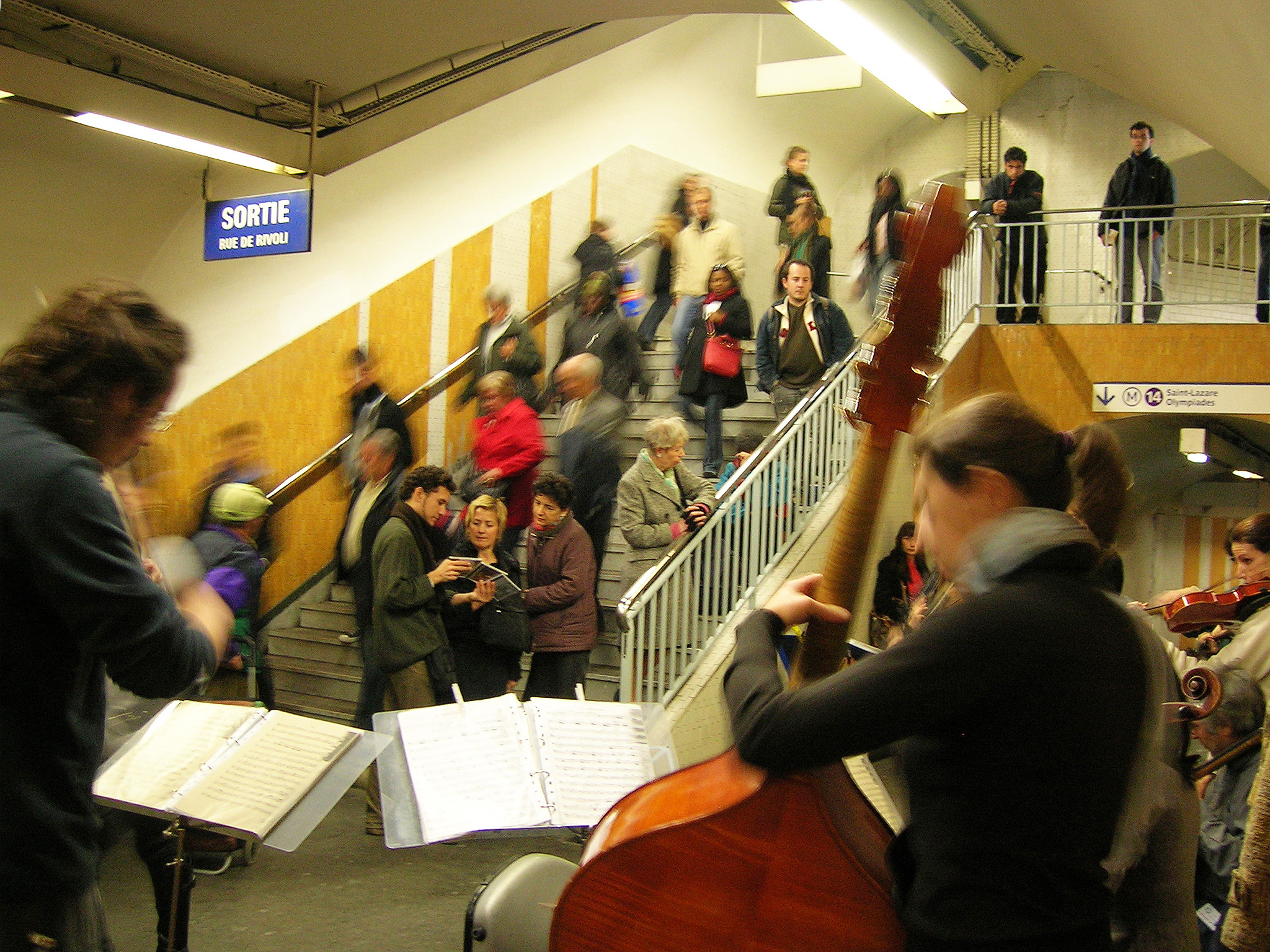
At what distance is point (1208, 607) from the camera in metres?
3.08

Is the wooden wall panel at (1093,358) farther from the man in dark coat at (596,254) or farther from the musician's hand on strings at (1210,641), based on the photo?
the musician's hand on strings at (1210,641)

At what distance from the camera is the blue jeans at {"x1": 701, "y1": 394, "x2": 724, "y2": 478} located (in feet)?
23.9

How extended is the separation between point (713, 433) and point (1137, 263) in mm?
4578

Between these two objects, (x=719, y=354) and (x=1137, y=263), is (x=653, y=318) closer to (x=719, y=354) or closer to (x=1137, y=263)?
(x=719, y=354)

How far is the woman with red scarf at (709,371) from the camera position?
724 cm

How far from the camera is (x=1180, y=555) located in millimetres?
13438

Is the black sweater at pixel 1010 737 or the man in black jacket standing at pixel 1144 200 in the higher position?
the man in black jacket standing at pixel 1144 200

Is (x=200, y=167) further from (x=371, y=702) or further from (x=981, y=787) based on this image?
(x=981, y=787)

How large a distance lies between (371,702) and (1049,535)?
490 cm

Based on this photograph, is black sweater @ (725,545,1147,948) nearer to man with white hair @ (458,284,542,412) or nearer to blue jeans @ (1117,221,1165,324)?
man with white hair @ (458,284,542,412)

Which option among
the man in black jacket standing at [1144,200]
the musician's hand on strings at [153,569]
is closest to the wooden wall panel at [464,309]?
the man in black jacket standing at [1144,200]

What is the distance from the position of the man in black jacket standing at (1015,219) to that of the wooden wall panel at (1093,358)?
406 millimetres

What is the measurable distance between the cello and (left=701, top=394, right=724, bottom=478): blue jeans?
5.90 m

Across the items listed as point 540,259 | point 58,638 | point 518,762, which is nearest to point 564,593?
point 518,762
